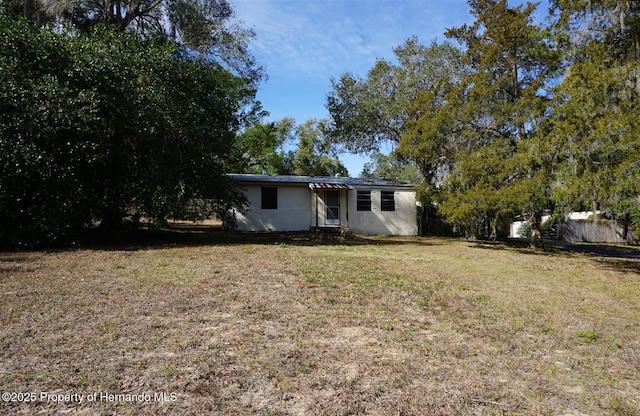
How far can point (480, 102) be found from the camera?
12.8m

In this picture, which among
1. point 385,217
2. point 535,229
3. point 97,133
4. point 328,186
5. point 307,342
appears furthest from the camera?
point 385,217

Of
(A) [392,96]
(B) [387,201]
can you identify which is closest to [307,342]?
(B) [387,201]

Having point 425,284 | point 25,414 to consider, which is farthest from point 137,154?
point 25,414

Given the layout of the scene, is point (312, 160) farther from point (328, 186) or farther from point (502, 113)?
point (502, 113)

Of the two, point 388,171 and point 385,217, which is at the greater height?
point 388,171

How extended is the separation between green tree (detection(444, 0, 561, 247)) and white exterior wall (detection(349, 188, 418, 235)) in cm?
541

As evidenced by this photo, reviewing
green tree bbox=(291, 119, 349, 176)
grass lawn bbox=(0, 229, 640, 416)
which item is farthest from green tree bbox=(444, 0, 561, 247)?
green tree bbox=(291, 119, 349, 176)

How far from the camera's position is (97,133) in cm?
1045

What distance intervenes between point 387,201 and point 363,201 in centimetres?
127

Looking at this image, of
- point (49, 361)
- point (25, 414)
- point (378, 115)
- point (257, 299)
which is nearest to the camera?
point (25, 414)

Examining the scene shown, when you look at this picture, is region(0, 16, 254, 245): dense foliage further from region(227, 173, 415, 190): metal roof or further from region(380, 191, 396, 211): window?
region(380, 191, 396, 211): window

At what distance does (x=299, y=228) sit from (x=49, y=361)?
14641 mm

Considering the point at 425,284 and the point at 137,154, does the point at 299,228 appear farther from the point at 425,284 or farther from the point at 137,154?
the point at 425,284

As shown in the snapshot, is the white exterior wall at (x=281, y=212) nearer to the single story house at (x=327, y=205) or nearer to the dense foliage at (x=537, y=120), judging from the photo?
the single story house at (x=327, y=205)
